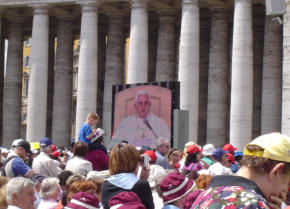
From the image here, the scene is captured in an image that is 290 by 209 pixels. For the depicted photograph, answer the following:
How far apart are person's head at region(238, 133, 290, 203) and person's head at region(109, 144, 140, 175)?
3.62 metres

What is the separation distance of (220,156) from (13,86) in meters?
44.5

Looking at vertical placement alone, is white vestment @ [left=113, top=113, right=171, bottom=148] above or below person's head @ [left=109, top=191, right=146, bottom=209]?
below

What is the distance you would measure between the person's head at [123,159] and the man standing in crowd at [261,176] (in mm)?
3546

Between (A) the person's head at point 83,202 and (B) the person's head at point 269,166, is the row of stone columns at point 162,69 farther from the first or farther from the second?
(B) the person's head at point 269,166

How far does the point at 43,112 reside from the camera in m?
52.9

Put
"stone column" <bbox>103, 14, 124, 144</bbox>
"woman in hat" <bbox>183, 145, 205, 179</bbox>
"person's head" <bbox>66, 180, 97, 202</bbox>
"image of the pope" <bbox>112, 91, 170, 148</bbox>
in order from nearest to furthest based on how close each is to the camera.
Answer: "person's head" <bbox>66, 180, 97, 202</bbox>
"woman in hat" <bbox>183, 145, 205, 179</bbox>
"image of the pope" <bbox>112, 91, 170, 148</bbox>
"stone column" <bbox>103, 14, 124, 144</bbox>

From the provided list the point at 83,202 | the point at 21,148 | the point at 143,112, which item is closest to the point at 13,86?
the point at 143,112

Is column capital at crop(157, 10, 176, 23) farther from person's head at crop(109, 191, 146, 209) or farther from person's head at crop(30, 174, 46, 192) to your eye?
person's head at crop(109, 191, 146, 209)

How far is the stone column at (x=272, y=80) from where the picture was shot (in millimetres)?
48531

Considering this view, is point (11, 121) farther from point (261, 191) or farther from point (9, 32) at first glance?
point (261, 191)

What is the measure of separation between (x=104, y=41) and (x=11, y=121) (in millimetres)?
10803

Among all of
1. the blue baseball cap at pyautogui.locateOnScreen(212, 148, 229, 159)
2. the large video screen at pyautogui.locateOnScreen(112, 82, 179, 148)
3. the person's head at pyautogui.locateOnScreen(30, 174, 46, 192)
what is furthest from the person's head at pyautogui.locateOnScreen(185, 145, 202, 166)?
the large video screen at pyautogui.locateOnScreen(112, 82, 179, 148)

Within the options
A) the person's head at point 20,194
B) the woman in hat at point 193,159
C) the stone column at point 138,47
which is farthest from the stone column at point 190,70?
the person's head at point 20,194

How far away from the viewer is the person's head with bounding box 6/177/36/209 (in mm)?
9445
